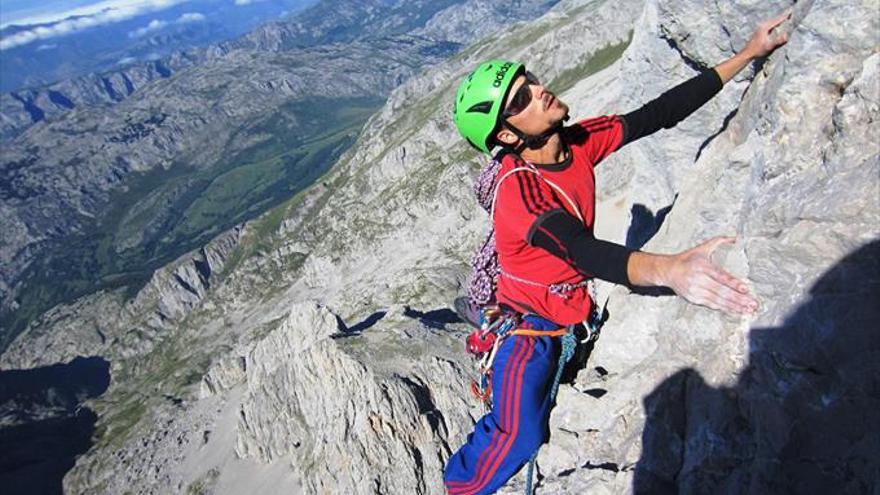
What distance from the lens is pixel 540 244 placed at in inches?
292

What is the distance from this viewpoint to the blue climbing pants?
9.61 meters

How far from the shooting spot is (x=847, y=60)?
7348 millimetres

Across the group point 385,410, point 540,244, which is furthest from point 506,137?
point 385,410

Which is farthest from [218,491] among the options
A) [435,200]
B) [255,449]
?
[435,200]

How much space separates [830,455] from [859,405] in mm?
616

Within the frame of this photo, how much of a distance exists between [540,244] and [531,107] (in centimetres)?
209

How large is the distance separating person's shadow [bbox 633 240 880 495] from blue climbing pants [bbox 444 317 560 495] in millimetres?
2641

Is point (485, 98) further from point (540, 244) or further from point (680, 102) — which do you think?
point (680, 102)

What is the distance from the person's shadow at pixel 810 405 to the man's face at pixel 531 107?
3.80 meters

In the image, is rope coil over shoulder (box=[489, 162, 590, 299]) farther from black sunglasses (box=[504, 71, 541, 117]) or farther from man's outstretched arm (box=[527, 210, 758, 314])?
man's outstretched arm (box=[527, 210, 758, 314])

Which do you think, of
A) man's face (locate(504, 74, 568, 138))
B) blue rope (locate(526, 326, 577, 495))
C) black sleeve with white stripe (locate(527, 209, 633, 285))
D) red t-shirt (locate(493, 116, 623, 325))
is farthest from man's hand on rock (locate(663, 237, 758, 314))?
blue rope (locate(526, 326, 577, 495))

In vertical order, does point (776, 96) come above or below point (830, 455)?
above

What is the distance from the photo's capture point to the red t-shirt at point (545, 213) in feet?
25.2

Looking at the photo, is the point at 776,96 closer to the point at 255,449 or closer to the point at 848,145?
the point at 848,145
